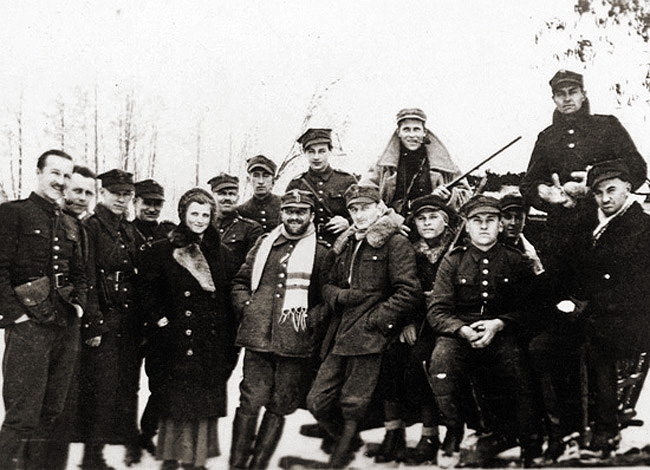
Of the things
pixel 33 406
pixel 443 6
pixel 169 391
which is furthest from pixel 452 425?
pixel 443 6

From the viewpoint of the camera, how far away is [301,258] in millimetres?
5371

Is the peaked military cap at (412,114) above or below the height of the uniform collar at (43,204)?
above

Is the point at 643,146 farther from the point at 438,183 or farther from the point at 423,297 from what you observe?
the point at 423,297

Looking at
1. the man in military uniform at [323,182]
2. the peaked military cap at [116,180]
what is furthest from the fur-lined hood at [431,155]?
the peaked military cap at [116,180]

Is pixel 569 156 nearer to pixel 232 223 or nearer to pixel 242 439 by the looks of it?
pixel 232 223

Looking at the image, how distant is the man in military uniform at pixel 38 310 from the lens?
16.3 ft

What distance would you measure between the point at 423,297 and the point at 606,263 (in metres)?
1.28

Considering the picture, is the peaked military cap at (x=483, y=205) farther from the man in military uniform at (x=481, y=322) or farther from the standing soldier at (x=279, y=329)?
the standing soldier at (x=279, y=329)

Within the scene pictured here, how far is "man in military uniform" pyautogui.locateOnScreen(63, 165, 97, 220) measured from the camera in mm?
5398

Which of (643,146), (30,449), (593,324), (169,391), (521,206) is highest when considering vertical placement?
(643,146)

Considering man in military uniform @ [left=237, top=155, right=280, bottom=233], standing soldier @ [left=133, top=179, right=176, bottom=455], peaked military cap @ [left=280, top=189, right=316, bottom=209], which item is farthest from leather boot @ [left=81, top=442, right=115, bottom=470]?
peaked military cap @ [left=280, top=189, right=316, bottom=209]

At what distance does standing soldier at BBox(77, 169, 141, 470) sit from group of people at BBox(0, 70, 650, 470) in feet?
0.05

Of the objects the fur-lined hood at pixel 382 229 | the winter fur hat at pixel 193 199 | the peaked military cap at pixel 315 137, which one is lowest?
the fur-lined hood at pixel 382 229

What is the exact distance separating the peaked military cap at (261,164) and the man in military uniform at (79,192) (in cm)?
121
